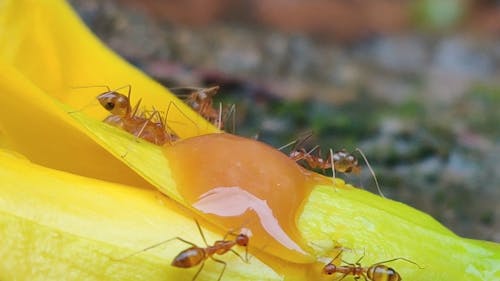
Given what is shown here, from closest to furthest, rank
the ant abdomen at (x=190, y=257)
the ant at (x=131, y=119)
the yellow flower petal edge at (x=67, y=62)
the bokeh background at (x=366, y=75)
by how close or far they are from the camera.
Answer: the ant abdomen at (x=190, y=257) < the ant at (x=131, y=119) < the yellow flower petal edge at (x=67, y=62) < the bokeh background at (x=366, y=75)

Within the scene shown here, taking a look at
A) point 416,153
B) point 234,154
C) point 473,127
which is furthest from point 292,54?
point 234,154

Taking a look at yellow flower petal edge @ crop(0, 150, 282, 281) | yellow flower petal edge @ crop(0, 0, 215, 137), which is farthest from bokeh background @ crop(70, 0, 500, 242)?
yellow flower petal edge @ crop(0, 150, 282, 281)

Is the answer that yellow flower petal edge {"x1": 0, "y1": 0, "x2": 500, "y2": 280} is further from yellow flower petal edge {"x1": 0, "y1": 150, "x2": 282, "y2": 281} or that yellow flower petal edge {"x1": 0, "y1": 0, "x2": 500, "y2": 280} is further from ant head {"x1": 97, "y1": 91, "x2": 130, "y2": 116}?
ant head {"x1": 97, "y1": 91, "x2": 130, "y2": 116}

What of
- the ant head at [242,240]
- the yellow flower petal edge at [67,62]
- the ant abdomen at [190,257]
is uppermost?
the yellow flower petal edge at [67,62]

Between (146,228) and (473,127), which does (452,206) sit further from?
(146,228)

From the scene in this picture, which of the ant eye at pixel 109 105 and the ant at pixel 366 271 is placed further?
the ant eye at pixel 109 105

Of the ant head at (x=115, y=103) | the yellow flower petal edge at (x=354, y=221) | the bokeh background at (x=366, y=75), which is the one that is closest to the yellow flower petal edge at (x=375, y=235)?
the yellow flower petal edge at (x=354, y=221)

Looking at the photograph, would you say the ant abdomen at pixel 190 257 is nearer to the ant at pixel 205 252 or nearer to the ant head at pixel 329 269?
the ant at pixel 205 252

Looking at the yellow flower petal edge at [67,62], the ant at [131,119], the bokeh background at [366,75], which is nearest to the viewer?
the ant at [131,119]
